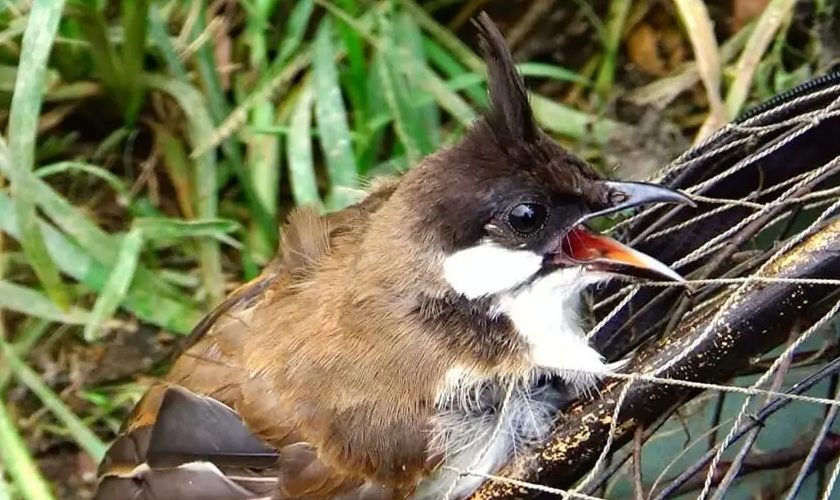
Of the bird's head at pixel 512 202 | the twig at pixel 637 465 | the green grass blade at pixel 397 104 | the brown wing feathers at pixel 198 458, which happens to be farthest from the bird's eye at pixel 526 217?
the green grass blade at pixel 397 104

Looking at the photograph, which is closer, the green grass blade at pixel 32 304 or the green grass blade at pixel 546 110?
the green grass blade at pixel 32 304

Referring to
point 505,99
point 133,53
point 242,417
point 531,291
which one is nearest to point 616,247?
point 531,291

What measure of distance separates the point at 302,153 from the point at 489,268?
1081 millimetres

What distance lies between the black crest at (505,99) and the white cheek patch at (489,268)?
0.45 feet

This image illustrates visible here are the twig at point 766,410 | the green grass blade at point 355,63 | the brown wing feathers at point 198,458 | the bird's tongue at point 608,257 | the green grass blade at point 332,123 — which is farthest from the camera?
the green grass blade at point 355,63

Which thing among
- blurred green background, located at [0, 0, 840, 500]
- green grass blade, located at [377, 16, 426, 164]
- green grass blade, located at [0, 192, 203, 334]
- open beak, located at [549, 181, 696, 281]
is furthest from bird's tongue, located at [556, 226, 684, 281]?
green grass blade, located at [0, 192, 203, 334]

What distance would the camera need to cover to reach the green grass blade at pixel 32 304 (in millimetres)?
2281

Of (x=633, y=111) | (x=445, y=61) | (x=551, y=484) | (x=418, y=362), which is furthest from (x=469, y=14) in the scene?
(x=551, y=484)

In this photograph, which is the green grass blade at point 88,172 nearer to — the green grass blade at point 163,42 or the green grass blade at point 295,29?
the green grass blade at point 163,42

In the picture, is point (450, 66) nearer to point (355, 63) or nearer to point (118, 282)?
point (355, 63)

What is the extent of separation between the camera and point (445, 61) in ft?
8.69

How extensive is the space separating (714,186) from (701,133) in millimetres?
926

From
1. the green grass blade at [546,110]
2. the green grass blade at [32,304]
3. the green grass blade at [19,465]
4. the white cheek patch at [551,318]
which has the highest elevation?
the green grass blade at [546,110]

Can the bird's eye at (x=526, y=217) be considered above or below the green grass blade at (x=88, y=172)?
above
